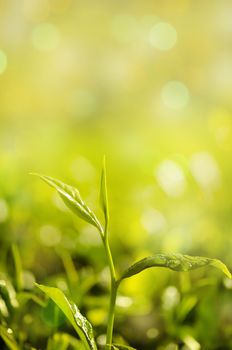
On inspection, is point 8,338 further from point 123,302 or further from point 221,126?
point 221,126

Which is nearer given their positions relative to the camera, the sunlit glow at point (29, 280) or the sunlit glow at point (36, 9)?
the sunlit glow at point (29, 280)

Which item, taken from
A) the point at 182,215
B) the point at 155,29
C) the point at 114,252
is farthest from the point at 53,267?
the point at 155,29

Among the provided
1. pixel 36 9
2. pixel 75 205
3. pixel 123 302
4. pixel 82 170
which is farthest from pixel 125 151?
pixel 75 205

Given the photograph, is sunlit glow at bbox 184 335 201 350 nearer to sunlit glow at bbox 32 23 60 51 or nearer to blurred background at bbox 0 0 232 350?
blurred background at bbox 0 0 232 350

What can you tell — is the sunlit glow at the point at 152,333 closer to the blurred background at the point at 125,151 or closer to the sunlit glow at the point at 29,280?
the blurred background at the point at 125,151

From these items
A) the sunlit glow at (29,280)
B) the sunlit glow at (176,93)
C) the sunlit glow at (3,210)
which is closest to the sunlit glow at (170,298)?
the sunlit glow at (29,280)
